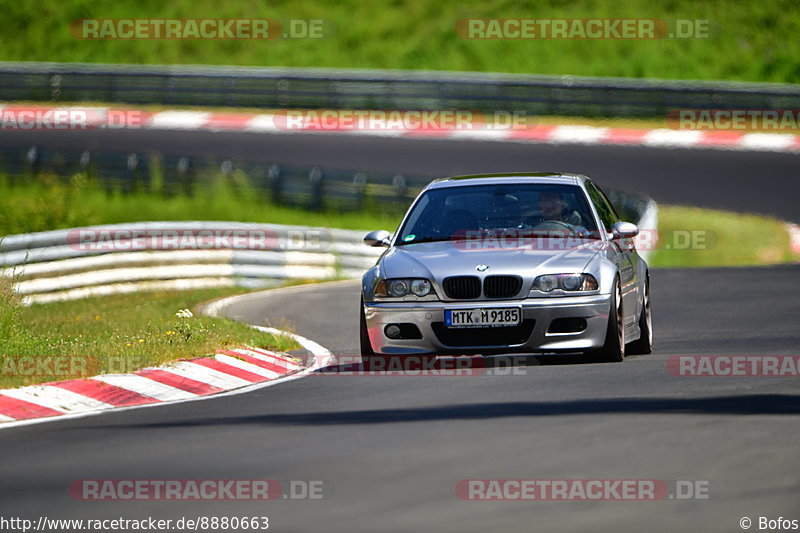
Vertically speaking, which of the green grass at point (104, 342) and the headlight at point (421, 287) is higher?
the headlight at point (421, 287)

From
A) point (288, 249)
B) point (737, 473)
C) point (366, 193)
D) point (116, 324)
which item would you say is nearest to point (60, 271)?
point (288, 249)

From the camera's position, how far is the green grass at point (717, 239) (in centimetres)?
2438

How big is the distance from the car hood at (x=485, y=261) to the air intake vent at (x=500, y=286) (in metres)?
0.05

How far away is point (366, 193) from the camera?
2781cm

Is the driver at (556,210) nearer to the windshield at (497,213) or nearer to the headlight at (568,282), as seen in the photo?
the windshield at (497,213)

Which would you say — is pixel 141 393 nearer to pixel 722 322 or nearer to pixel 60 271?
pixel 722 322

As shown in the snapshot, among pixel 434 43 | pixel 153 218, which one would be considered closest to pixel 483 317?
pixel 153 218

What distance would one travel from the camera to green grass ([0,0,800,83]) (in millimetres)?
40031

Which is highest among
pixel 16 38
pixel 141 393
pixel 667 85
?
pixel 16 38

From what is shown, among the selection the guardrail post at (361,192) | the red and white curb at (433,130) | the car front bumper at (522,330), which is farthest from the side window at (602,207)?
the red and white curb at (433,130)

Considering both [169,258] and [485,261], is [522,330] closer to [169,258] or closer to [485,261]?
[485,261]

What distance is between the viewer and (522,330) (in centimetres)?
1066

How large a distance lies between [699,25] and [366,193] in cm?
1684
